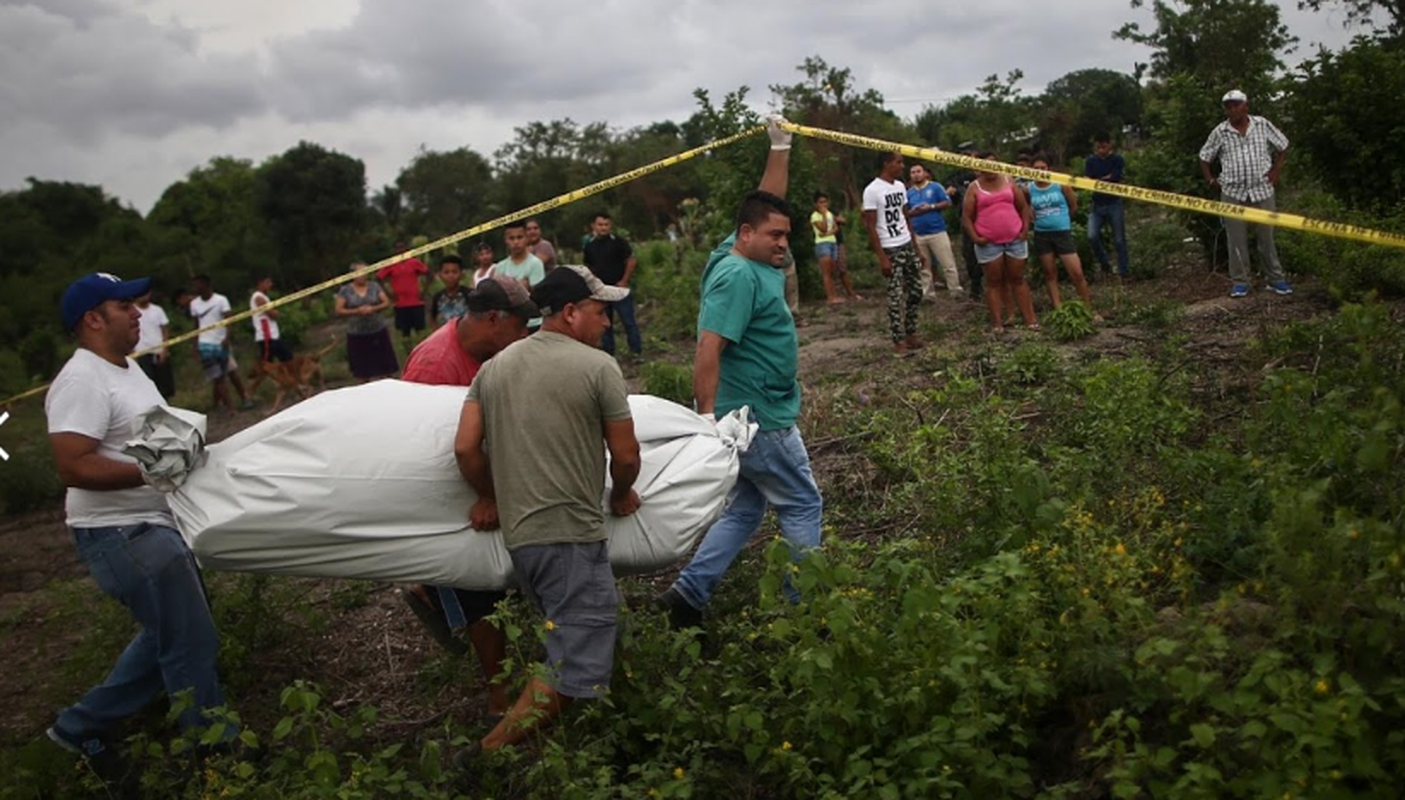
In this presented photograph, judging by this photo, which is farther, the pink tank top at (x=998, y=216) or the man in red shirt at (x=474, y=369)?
the pink tank top at (x=998, y=216)

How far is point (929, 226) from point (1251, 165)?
4326 millimetres

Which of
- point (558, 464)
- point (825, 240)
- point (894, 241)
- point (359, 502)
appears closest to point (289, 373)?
point (825, 240)

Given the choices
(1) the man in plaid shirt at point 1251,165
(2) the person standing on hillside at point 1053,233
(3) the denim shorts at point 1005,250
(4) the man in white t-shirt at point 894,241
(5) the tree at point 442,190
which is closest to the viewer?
(1) the man in plaid shirt at point 1251,165

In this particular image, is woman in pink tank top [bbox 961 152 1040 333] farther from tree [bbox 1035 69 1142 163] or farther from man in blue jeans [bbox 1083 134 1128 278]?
tree [bbox 1035 69 1142 163]

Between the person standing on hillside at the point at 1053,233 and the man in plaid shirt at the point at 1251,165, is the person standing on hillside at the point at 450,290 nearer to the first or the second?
the person standing on hillside at the point at 1053,233

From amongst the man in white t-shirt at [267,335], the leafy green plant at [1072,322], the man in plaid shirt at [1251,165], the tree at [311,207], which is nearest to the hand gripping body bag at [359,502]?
the leafy green plant at [1072,322]

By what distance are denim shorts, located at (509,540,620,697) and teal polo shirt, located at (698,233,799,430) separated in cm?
110

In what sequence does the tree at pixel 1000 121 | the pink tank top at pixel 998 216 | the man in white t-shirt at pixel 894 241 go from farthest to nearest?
1. the tree at pixel 1000 121
2. the man in white t-shirt at pixel 894 241
3. the pink tank top at pixel 998 216

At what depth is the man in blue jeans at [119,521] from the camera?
13.9 feet

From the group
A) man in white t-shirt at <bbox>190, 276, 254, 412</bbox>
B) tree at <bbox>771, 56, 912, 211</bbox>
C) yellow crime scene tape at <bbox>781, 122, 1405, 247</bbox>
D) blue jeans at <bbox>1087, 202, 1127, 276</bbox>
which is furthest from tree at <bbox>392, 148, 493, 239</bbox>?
yellow crime scene tape at <bbox>781, 122, 1405, 247</bbox>

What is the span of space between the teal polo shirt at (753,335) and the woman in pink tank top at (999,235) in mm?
5432

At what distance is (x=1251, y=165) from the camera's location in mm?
9492

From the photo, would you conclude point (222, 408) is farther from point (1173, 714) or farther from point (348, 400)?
point (1173, 714)

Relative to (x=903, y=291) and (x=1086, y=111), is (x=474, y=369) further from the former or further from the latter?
(x=1086, y=111)
